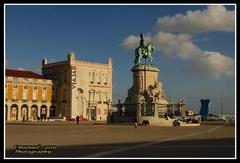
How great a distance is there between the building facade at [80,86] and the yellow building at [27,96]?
247cm

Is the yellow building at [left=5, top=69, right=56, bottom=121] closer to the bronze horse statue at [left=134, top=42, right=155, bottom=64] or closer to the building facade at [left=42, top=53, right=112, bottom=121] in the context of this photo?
the building facade at [left=42, top=53, right=112, bottom=121]

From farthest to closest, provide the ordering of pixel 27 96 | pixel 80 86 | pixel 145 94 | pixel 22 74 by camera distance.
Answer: pixel 80 86
pixel 22 74
pixel 27 96
pixel 145 94

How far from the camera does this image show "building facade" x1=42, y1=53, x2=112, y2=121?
89.4 metres

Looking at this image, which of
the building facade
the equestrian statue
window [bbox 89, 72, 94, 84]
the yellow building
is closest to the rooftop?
the yellow building

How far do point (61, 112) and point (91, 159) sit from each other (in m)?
78.5

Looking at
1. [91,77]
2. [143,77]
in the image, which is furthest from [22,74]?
[143,77]

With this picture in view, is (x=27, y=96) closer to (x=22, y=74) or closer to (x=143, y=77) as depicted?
(x=22, y=74)

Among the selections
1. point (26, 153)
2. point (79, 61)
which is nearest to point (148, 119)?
point (26, 153)

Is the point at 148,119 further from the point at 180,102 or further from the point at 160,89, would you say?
the point at 180,102

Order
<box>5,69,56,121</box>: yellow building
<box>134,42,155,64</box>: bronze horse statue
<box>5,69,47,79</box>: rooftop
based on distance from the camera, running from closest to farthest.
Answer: <box>134,42,155,64</box>: bronze horse statue → <box>5,69,56,121</box>: yellow building → <box>5,69,47,79</box>: rooftop

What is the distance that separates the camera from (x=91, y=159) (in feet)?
40.1

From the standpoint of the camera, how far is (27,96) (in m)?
84.6

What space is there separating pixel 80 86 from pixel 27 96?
11741 mm

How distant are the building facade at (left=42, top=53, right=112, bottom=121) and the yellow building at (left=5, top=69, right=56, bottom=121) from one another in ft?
8.11
